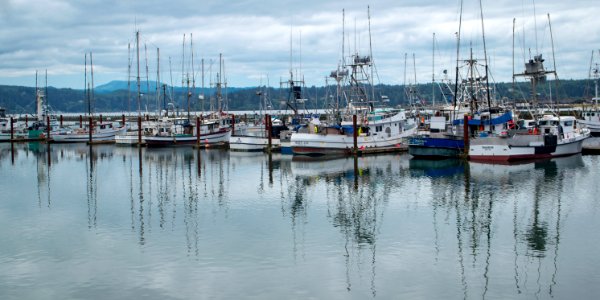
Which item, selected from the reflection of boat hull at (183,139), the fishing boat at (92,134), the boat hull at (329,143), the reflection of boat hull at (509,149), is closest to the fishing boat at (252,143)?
the boat hull at (329,143)

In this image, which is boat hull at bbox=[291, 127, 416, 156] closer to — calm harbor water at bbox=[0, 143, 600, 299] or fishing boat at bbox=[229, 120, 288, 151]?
fishing boat at bbox=[229, 120, 288, 151]

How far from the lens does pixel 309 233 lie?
25.8 metres

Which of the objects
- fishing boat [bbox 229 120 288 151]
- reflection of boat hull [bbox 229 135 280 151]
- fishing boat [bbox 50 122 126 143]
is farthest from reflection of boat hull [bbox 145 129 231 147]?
fishing boat [bbox 50 122 126 143]

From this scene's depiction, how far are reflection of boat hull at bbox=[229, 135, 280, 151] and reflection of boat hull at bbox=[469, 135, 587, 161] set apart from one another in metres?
20.8

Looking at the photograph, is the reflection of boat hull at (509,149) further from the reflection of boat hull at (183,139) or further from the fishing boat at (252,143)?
the reflection of boat hull at (183,139)

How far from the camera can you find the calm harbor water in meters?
19.1

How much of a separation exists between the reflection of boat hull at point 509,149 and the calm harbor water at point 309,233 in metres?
1.65

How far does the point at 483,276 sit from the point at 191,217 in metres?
14.7

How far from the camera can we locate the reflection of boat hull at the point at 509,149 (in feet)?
155

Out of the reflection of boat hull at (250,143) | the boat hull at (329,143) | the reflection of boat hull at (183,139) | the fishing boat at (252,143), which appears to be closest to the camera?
the boat hull at (329,143)

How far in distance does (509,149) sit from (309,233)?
2614cm

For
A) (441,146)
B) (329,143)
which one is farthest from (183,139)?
(441,146)

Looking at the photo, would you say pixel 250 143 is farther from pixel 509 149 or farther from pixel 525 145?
pixel 525 145

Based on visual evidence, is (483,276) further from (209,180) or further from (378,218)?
(209,180)
